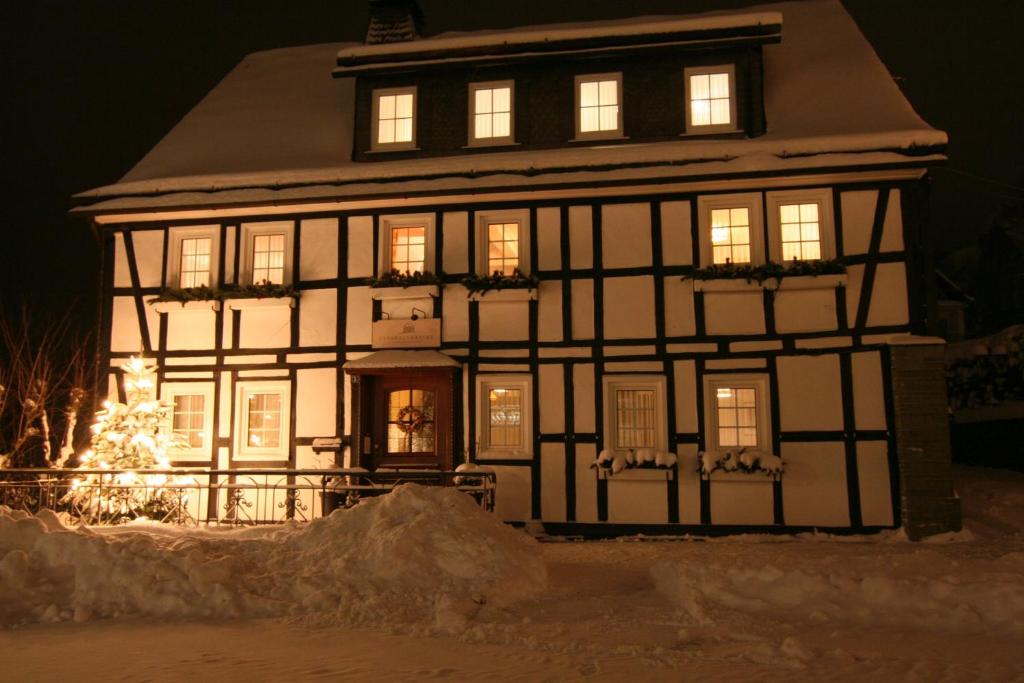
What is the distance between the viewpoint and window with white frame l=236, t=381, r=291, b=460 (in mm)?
14500

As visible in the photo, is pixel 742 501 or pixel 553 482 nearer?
pixel 742 501

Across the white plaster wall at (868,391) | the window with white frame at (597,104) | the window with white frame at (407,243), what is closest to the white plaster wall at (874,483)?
the white plaster wall at (868,391)

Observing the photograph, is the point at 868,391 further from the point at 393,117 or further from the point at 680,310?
the point at 393,117

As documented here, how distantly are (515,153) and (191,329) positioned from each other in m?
6.98

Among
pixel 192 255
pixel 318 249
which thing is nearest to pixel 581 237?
pixel 318 249

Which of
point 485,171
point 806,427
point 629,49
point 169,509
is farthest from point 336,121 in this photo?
point 806,427

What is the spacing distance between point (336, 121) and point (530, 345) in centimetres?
688

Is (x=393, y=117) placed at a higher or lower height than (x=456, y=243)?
higher

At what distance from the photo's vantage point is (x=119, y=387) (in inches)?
598

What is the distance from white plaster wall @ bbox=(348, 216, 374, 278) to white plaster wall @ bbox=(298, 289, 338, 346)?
0.59 meters

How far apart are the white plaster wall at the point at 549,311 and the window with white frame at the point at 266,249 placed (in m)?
4.92

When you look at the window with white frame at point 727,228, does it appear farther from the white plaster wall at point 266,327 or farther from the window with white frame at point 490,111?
the white plaster wall at point 266,327

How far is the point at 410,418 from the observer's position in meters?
14.5

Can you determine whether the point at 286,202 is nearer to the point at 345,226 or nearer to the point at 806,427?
the point at 345,226
